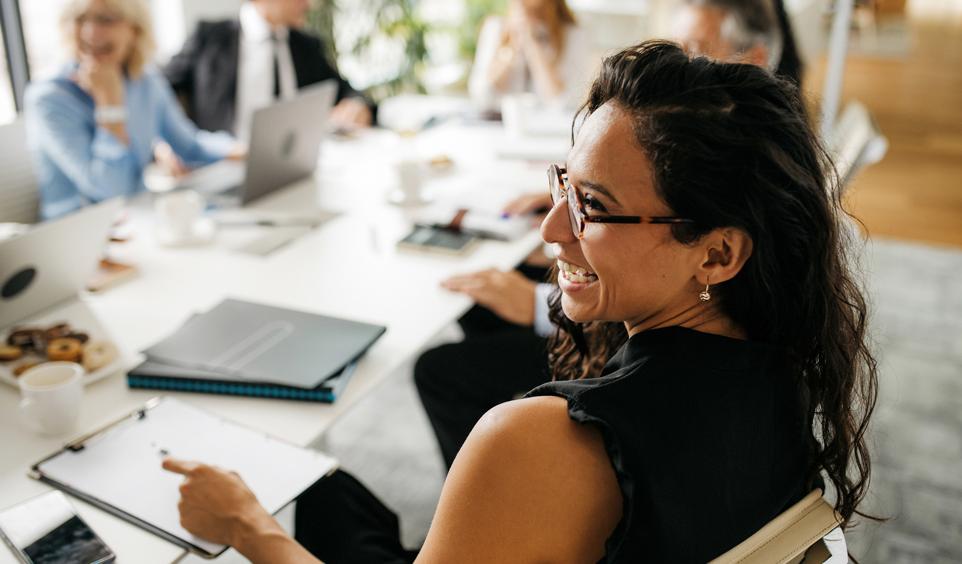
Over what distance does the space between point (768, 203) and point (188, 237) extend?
1480mm

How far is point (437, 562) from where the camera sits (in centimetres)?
90

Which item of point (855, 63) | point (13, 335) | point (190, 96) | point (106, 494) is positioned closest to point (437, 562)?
point (106, 494)

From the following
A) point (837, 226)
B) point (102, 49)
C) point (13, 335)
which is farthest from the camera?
point (102, 49)

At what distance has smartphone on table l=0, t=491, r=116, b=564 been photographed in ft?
3.37

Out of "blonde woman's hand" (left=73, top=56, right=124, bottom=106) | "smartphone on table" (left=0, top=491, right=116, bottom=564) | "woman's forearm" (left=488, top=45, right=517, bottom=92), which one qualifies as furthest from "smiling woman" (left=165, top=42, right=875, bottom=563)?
"woman's forearm" (left=488, top=45, right=517, bottom=92)

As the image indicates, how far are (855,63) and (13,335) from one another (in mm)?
7720

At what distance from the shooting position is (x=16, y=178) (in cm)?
236

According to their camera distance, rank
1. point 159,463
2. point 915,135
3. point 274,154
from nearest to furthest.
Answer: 1. point 159,463
2. point 274,154
3. point 915,135

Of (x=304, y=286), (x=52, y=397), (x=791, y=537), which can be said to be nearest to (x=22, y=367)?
(x=52, y=397)

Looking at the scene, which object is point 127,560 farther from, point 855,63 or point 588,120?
point 855,63

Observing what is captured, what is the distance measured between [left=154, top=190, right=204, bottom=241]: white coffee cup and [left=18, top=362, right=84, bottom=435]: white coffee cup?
2.39 ft

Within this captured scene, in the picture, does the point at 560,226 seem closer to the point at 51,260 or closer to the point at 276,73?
the point at 51,260

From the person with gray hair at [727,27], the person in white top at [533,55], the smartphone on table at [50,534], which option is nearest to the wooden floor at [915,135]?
the person with gray hair at [727,27]

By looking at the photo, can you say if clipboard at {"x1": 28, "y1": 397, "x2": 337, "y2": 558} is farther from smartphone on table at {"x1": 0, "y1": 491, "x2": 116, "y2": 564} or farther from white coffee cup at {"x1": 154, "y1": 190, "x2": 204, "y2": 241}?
white coffee cup at {"x1": 154, "y1": 190, "x2": 204, "y2": 241}
